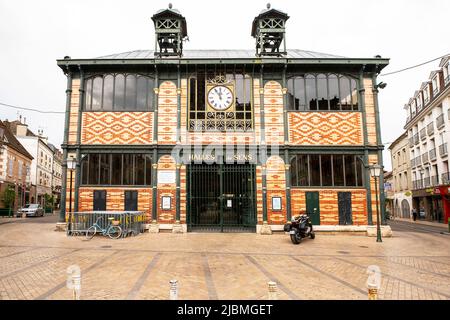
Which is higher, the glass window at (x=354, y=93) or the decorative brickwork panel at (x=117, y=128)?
the glass window at (x=354, y=93)

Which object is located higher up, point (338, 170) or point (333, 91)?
point (333, 91)

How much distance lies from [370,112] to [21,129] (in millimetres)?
45349

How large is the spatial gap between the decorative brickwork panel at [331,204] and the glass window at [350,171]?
43cm

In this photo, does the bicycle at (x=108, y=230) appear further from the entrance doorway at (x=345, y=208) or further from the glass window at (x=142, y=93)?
the entrance doorway at (x=345, y=208)

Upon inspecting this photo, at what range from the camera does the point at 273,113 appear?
16.6 meters

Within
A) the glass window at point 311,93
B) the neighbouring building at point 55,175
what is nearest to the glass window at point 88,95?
the glass window at point 311,93

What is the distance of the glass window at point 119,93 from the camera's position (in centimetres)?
1672

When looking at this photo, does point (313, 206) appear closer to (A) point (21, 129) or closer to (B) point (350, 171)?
(B) point (350, 171)

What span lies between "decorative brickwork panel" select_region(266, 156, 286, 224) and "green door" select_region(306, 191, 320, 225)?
4.13 ft

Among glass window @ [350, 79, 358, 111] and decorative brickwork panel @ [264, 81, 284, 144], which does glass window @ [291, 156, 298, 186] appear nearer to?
decorative brickwork panel @ [264, 81, 284, 144]

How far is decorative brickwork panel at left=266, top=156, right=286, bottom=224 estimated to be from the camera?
15906 mm

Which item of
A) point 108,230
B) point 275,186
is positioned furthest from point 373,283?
point 108,230

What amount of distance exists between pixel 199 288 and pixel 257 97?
492 inches

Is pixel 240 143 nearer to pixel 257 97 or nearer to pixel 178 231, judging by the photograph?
pixel 257 97
